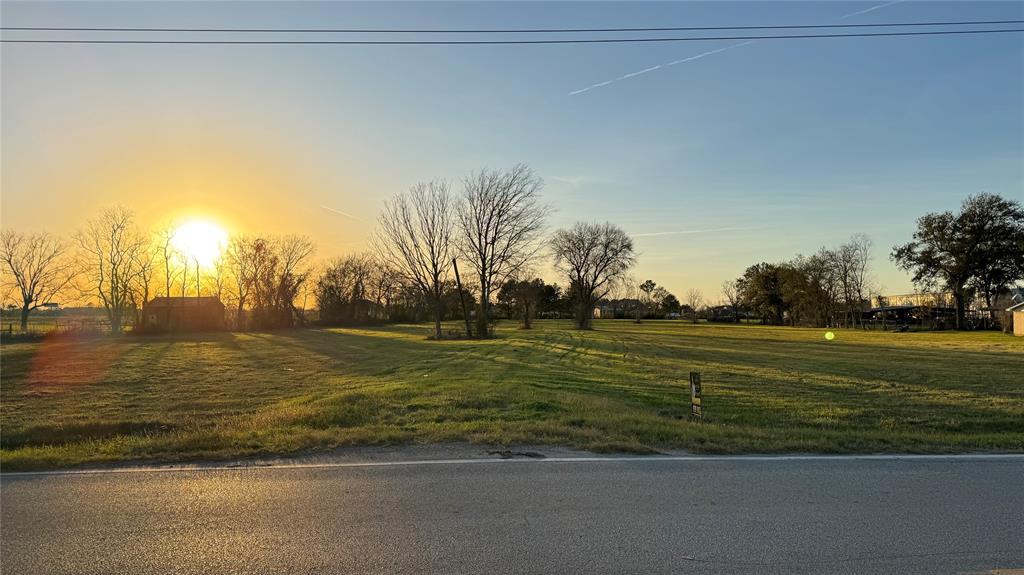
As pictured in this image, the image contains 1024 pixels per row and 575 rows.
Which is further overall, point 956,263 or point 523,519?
point 956,263

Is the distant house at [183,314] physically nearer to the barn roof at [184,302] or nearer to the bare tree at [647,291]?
the barn roof at [184,302]

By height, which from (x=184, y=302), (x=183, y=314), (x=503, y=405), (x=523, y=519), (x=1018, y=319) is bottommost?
(x=503, y=405)

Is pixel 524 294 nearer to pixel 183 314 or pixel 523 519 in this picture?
pixel 183 314

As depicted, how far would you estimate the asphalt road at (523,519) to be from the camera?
12.5 feet

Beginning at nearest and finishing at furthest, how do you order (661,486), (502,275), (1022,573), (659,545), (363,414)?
(1022,573)
(659,545)
(661,486)
(363,414)
(502,275)

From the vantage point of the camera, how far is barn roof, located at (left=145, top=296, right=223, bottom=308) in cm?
6066

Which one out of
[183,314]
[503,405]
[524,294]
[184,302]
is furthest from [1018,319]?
[184,302]

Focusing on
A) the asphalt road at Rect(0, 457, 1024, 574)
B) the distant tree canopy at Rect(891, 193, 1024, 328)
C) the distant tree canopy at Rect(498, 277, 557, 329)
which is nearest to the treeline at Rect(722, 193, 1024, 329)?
the distant tree canopy at Rect(891, 193, 1024, 328)

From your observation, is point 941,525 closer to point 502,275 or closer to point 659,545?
point 659,545

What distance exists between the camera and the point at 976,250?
200ft

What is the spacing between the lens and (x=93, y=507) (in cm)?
491

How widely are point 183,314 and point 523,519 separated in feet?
218

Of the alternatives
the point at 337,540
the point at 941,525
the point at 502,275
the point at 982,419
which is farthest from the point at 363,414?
the point at 502,275

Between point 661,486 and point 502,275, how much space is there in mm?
44101
